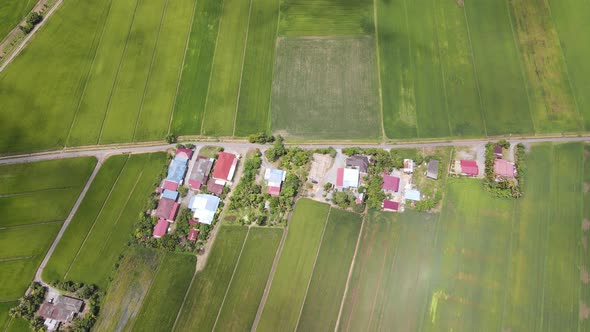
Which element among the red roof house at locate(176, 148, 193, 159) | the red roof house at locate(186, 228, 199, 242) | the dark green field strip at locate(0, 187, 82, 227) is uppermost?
the red roof house at locate(176, 148, 193, 159)

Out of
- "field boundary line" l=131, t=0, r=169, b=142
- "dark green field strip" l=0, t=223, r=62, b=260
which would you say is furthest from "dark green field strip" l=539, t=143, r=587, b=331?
"dark green field strip" l=0, t=223, r=62, b=260

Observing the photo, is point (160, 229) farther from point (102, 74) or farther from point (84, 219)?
point (102, 74)

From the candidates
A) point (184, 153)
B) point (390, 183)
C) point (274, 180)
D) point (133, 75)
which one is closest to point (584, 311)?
point (390, 183)

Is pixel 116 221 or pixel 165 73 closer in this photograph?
pixel 116 221

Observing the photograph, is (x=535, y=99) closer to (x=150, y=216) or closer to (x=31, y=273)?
(x=150, y=216)

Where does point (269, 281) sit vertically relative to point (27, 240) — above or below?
above

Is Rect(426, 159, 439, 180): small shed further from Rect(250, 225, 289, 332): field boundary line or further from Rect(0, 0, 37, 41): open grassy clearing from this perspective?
Rect(0, 0, 37, 41): open grassy clearing

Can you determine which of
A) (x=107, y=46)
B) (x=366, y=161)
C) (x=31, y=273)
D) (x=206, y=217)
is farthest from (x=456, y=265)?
(x=107, y=46)
